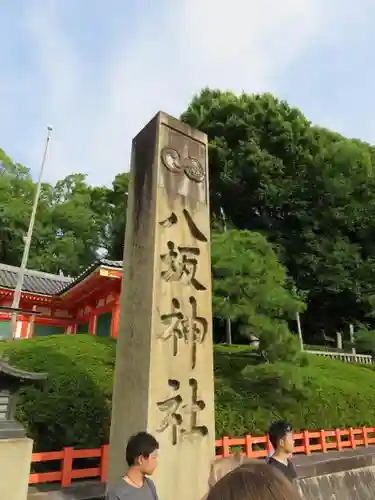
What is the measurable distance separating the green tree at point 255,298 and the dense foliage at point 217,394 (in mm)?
461

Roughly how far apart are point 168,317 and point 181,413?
90 centimetres

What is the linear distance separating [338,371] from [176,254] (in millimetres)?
7372

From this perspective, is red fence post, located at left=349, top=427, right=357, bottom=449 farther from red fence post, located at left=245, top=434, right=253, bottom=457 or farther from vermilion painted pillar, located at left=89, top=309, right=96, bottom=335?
vermilion painted pillar, located at left=89, top=309, right=96, bottom=335

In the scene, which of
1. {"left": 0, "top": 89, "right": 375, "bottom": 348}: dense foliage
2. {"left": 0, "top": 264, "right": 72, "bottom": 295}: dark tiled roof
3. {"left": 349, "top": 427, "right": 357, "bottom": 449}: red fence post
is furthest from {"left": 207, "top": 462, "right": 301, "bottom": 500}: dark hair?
{"left": 0, "top": 264, "right": 72, "bottom": 295}: dark tiled roof

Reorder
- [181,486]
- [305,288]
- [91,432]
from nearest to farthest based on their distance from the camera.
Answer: [181,486] < [91,432] < [305,288]

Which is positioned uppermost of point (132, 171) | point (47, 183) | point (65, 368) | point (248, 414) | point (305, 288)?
point (47, 183)

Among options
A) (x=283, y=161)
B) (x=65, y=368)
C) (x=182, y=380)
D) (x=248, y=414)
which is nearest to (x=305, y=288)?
(x=283, y=161)

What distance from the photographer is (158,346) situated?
3.87 meters

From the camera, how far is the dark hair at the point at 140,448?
7.33 feet

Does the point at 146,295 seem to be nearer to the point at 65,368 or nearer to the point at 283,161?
the point at 65,368

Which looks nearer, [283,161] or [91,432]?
[91,432]

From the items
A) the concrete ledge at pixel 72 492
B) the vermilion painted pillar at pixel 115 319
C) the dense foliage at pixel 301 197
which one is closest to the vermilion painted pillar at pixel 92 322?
the vermilion painted pillar at pixel 115 319

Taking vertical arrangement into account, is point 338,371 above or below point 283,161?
below

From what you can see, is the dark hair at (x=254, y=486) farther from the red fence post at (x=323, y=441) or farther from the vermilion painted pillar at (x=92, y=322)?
the vermilion painted pillar at (x=92, y=322)
